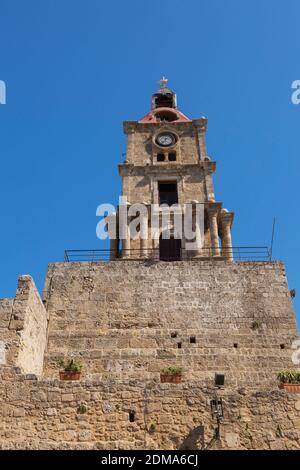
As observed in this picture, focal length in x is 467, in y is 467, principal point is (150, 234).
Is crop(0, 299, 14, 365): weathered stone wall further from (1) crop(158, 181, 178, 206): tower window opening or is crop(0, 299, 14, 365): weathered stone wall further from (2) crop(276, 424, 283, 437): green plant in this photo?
(1) crop(158, 181, 178, 206): tower window opening

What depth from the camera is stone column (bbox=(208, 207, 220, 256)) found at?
21436mm

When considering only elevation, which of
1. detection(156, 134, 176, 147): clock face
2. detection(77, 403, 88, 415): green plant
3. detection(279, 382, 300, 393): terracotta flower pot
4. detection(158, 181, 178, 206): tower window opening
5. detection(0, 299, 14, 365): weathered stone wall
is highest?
detection(156, 134, 176, 147): clock face

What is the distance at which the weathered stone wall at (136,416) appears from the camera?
10.1m

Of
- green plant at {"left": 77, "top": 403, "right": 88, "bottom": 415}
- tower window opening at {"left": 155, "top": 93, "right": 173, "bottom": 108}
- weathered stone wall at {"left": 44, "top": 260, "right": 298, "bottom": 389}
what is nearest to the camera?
green plant at {"left": 77, "top": 403, "right": 88, "bottom": 415}

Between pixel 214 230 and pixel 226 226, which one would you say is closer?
pixel 214 230

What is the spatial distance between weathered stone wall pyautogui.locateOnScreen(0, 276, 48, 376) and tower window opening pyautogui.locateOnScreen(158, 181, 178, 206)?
37.2ft

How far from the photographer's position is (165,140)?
26.6m

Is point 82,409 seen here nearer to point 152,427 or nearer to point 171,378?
point 152,427

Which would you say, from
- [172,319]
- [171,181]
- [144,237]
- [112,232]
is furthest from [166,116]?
A: [172,319]

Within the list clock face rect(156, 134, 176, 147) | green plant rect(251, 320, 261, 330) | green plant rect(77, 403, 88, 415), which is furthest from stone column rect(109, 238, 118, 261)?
green plant rect(77, 403, 88, 415)

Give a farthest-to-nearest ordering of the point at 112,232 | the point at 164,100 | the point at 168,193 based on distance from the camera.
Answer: the point at 164,100, the point at 168,193, the point at 112,232

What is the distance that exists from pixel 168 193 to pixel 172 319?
1069 centimetres
